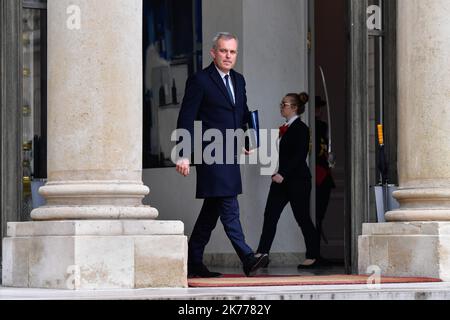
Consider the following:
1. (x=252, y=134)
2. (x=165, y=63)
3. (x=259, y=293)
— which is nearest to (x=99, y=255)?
(x=259, y=293)

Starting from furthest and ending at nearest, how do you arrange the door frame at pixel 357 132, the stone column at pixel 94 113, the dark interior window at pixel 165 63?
the dark interior window at pixel 165 63, the door frame at pixel 357 132, the stone column at pixel 94 113

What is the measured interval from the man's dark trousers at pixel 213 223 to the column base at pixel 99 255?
1085 mm

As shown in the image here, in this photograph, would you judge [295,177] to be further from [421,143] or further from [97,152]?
[97,152]

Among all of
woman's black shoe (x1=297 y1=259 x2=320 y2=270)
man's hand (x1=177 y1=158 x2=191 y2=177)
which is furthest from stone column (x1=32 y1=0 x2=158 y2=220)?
woman's black shoe (x1=297 y1=259 x2=320 y2=270)

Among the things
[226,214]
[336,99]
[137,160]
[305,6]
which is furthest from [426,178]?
[336,99]

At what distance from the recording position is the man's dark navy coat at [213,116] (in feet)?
44.1

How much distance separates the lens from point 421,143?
13.7m

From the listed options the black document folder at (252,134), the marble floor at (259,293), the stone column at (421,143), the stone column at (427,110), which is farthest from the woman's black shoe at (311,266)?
the marble floor at (259,293)

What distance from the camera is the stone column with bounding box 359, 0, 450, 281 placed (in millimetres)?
13594

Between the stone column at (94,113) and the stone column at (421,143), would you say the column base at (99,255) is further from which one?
the stone column at (421,143)

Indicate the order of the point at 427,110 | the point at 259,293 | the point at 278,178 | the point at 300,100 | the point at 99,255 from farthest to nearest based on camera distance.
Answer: the point at 300,100 < the point at 278,178 < the point at 427,110 < the point at 99,255 < the point at 259,293

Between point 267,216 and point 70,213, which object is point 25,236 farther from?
point 267,216

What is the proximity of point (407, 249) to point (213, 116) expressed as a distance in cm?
205

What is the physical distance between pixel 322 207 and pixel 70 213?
6919 mm
